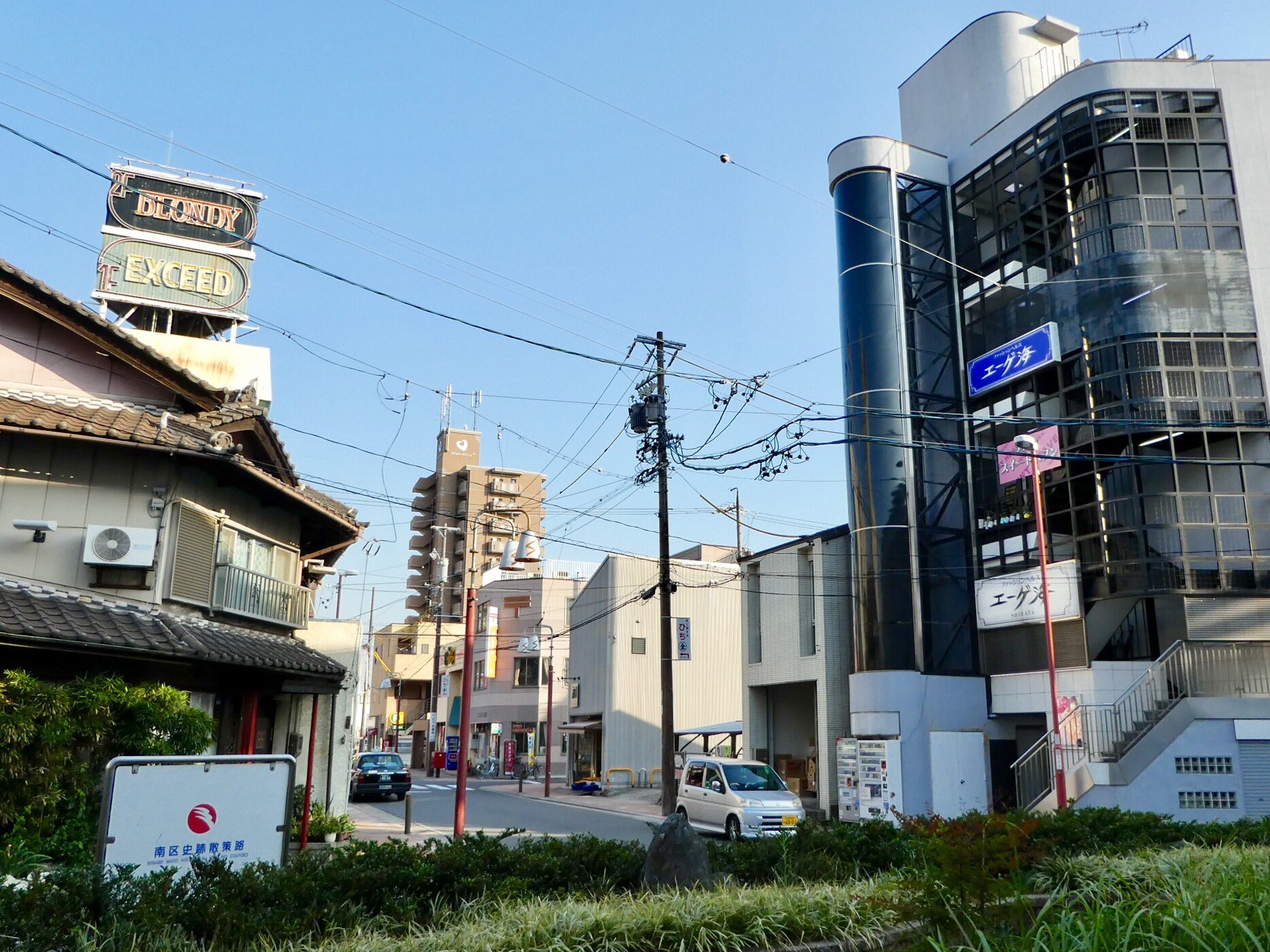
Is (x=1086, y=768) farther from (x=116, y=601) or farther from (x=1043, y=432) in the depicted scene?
(x=116, y=601)

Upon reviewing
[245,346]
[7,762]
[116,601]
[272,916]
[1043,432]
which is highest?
[245,346]

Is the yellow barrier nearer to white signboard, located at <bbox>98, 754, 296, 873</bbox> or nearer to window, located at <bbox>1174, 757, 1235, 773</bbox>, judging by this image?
window, located at <bbox>1174, 757, 1235, 773</bbox>

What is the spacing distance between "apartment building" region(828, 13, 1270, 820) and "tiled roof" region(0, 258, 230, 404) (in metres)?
14.1

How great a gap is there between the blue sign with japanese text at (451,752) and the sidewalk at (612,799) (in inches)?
689

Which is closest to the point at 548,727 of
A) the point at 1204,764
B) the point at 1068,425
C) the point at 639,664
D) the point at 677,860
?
the point at 639,664

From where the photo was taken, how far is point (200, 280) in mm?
30734

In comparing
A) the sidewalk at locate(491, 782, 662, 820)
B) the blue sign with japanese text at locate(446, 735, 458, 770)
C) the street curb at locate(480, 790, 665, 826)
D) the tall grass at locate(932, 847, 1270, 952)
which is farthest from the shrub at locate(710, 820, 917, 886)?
the blue sign with japanese text at locate(446, 735, 458, 770)

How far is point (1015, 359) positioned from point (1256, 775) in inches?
500

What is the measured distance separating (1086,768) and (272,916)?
20.4m

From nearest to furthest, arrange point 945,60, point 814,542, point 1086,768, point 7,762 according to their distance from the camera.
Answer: point 7,762 → point 1086,768 → point 814,542 → point 945,60

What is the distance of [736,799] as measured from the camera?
2258 cm

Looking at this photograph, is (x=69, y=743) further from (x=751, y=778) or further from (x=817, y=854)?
(x=751, y=778)

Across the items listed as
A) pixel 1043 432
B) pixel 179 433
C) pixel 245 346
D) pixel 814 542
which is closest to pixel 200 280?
pixel 245 346

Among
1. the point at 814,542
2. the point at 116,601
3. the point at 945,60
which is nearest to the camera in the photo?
the point at 116,601
